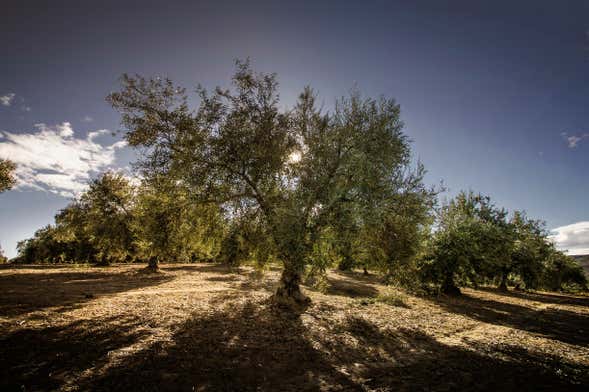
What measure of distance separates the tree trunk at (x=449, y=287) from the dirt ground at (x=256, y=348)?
12030 millimetres

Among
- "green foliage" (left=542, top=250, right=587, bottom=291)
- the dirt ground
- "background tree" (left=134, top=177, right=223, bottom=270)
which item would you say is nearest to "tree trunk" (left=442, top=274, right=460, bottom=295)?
the dirt ground

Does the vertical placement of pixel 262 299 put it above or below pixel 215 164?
below

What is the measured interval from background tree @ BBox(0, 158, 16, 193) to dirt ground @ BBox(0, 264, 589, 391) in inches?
813

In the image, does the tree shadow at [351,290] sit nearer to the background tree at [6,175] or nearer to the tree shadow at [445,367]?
the tree shadow at [445,367]

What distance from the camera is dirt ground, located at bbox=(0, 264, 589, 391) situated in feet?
22.3

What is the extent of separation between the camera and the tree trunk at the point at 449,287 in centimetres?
2816

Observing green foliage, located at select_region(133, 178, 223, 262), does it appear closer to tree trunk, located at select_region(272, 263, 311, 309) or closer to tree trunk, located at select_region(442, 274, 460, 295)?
tree trunk, located at select_region(272, 263, 311, 309)

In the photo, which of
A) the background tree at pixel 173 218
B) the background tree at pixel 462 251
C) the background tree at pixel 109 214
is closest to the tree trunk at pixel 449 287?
the background tree at pixel 462 251

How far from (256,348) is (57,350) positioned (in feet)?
19.8

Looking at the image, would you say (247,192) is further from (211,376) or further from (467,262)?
(467,262)

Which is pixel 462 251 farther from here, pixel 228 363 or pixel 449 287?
pixel 228 363

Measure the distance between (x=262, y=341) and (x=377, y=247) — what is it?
23.4 feet

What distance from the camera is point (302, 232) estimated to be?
438 inches

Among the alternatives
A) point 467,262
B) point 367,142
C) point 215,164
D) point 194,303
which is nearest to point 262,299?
point 194,303
